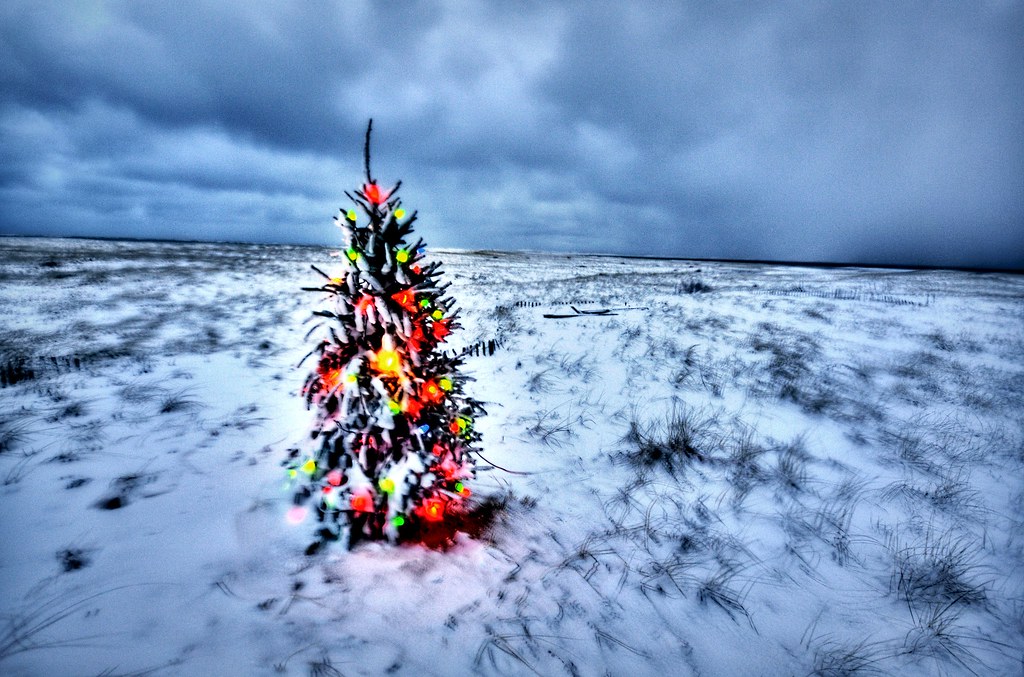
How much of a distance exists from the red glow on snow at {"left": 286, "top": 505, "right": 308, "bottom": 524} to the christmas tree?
254mm

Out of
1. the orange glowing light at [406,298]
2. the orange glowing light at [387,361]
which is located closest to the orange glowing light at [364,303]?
the orange glowing light at [406,298]

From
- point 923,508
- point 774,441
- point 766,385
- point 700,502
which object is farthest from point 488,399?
point 923,508

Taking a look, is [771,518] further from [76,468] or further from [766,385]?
[76,468]

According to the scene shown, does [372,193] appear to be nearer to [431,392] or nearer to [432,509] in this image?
[431,392]

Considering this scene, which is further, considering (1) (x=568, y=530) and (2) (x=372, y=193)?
(1) (x=568, y=530)

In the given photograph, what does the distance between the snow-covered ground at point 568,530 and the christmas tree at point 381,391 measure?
39cm

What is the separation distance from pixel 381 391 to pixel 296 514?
1.49 meters

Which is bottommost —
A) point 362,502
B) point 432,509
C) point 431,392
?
point 432,509

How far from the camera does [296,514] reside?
11.2 feet

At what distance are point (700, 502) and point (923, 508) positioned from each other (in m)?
2.06

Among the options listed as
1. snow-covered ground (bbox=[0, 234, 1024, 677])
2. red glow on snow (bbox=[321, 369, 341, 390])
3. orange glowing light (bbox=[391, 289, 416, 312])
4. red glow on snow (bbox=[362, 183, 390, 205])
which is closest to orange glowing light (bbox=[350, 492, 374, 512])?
snow-covered ground (bbox=[0, 234, 1024, 677])

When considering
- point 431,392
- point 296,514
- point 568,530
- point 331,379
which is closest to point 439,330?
point 431,392

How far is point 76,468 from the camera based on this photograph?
12.5 feet

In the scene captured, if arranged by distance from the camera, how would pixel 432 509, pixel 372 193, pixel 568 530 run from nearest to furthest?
pixel 372 193, pixel 432 509, pixel 568 530
